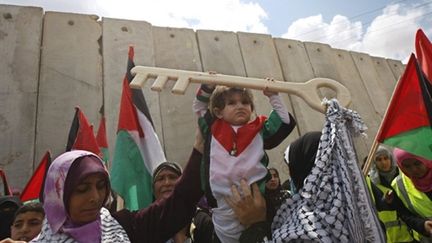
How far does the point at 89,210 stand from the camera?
114 cm

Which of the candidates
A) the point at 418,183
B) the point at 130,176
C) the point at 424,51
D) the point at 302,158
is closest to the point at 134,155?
the point at 130,176

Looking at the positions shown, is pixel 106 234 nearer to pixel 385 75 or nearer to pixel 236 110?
pixel 236 110

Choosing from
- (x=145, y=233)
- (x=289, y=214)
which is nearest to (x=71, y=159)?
(x=145, y=233)

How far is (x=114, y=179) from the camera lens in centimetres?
231

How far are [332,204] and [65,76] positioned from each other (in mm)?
4045

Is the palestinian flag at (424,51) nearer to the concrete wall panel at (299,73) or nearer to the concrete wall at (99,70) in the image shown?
the concrete wall at (99,70)

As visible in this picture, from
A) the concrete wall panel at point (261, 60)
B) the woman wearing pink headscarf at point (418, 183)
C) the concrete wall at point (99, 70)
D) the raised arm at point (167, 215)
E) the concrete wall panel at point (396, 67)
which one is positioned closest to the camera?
the raised arm at point (167, 215)

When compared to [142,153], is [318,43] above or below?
above

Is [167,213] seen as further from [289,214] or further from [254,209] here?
[289,214]

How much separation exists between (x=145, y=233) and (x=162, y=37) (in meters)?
4.19

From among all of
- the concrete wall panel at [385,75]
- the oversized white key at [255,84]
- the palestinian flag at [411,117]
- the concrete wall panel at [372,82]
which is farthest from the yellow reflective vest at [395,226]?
the concrete wall panel at [385,75]

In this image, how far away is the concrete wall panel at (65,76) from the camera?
381 cm

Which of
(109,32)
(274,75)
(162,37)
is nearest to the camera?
(109,32)

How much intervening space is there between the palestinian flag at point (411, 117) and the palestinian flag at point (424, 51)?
0.31 metres
